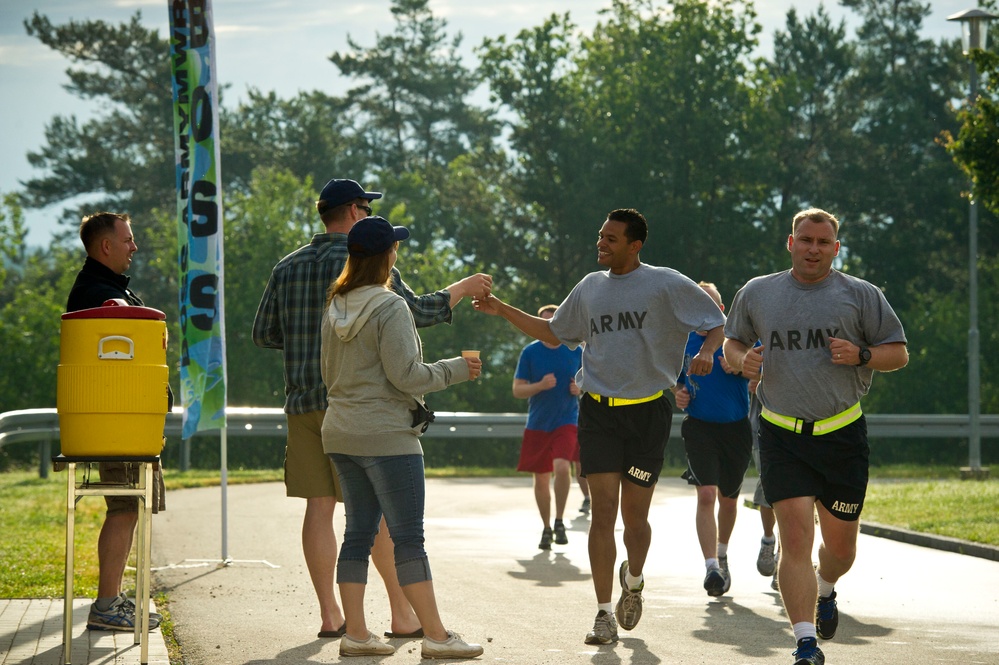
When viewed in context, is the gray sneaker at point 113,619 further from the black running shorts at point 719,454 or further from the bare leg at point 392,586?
the black running shorts at point 719,454

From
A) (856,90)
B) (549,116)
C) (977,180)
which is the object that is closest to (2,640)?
(977,180)

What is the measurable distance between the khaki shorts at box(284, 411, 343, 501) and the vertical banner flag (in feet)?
11.1

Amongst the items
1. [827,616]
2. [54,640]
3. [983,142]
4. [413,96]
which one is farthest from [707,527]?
[413,96]

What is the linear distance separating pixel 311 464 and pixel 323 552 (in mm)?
474

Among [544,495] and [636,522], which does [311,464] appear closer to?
[636,522]

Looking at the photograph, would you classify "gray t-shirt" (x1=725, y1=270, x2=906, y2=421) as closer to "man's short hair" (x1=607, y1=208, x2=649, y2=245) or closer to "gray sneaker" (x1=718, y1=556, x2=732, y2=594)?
"man's short hair" (x1=607, y1=208, x2=649, y2=245)

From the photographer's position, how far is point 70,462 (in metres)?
6.68

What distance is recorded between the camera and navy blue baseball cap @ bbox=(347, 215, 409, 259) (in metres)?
7.02

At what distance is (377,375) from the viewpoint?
6.99m

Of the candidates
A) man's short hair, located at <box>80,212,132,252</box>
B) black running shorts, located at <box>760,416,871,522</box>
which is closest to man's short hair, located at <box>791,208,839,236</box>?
black running shorts, located at <box>760,416,871,522</box>

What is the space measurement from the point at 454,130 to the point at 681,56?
48.0 ft

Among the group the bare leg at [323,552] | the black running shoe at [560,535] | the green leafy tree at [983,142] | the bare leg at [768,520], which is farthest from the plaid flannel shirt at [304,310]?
the green leafy tree at [983,142]

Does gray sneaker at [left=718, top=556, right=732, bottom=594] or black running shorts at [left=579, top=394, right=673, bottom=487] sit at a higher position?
black running shorts at [left=579, top=394, right=673, bottom=487]

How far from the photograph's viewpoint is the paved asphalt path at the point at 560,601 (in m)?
7.52
